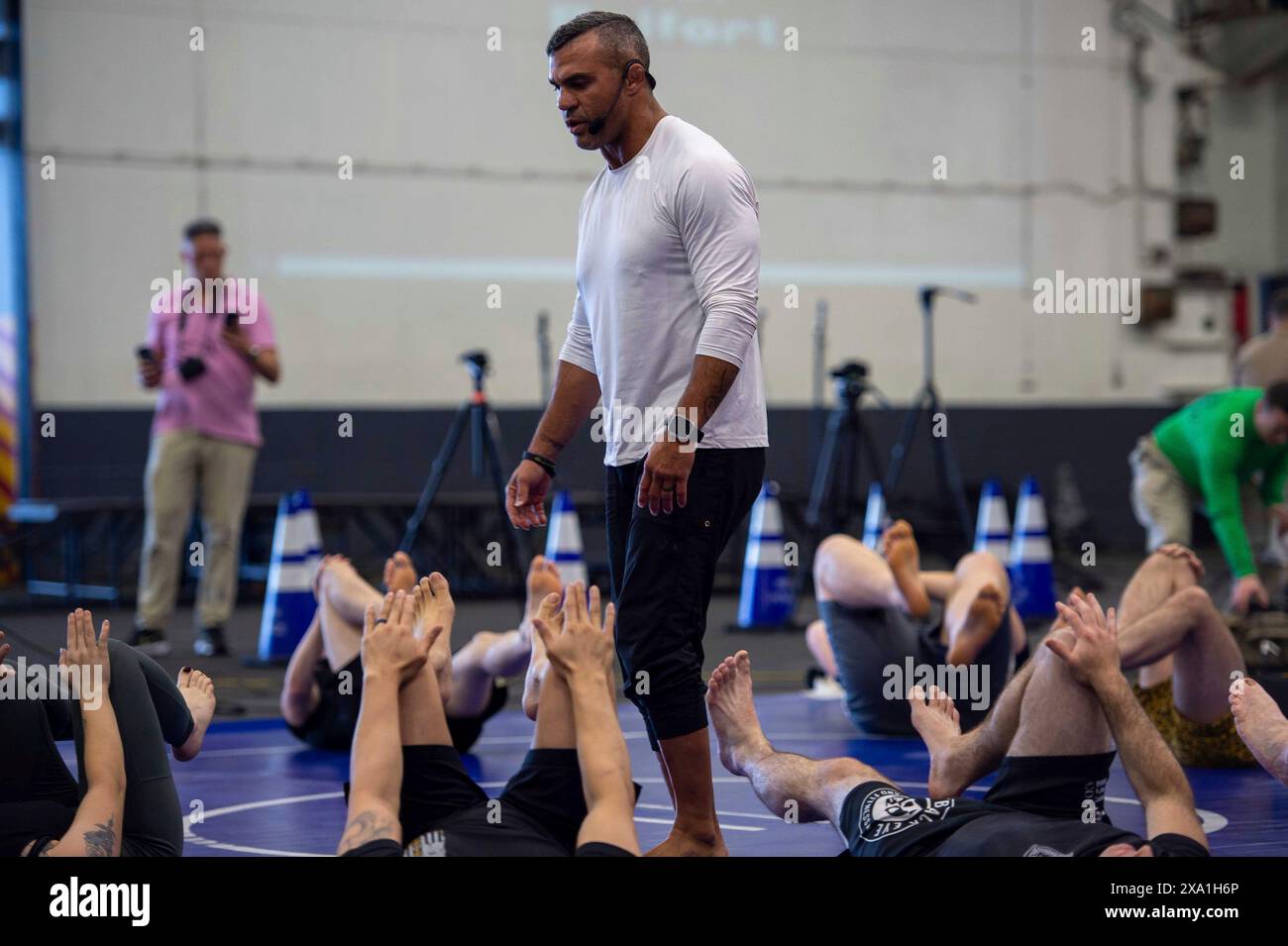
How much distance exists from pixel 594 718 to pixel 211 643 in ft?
15.0

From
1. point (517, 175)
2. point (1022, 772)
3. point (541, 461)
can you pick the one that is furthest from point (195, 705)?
point (517, 175)

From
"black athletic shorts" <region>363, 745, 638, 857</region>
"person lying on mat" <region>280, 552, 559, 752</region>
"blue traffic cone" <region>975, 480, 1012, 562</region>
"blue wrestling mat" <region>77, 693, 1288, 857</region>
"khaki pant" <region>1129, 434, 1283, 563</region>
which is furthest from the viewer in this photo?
"blue traffic cone" <region>975, 480, 1012, 562</region>

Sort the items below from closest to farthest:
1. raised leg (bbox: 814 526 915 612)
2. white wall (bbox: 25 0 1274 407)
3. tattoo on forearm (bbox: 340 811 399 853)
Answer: tattoo on forearm (bbox: 340 811 399 853), raised leg (bbox: 814 526 915 612), white wall (bbox: 25 0 1274 407)

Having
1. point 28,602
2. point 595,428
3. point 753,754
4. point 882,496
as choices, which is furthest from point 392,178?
point 753,754

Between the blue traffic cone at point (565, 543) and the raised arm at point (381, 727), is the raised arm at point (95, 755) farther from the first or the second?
the blue traffic cone at point (565, 543)

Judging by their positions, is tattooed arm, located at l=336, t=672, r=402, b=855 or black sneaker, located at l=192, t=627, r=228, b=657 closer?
tattooed arm, located at l=336, t=672, r=402, b=855

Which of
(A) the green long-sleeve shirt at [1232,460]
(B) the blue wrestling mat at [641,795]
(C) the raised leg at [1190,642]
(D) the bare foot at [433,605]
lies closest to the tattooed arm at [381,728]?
(D) the bare foot at [433,605]

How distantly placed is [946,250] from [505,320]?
3.65m

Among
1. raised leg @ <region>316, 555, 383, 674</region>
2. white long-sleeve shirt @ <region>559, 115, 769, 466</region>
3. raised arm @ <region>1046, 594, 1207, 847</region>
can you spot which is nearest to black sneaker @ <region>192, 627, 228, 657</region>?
raised leg @ <region>316, 555, 383, 674</region>

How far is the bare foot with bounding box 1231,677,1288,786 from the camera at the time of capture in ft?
9.16

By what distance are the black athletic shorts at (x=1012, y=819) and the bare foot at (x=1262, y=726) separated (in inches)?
10.1

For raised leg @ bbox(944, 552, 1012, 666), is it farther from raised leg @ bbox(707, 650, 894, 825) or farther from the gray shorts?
raised leg @ bbox(707, 650, 894, 825)

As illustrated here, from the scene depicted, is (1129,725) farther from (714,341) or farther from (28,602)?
(28,602)

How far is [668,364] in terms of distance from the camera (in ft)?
10.2
